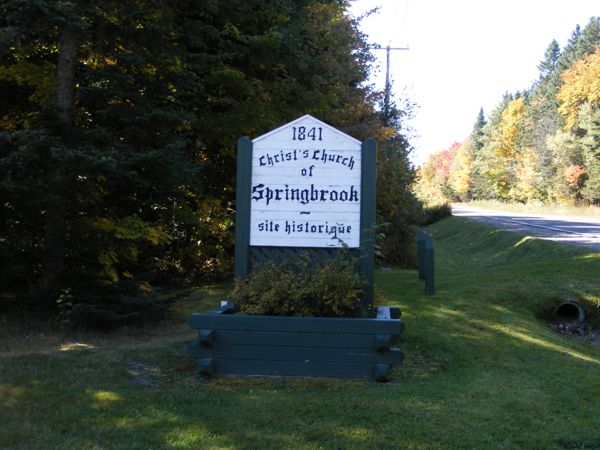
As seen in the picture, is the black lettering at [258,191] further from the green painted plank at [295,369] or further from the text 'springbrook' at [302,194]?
the green painted plank at [295,369]

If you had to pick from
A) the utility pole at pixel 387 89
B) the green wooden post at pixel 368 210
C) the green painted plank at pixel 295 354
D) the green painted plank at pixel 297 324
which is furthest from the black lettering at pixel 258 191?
the utility pole at pixel 387 89

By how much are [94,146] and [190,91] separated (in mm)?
3265

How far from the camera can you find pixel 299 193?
23.2ft

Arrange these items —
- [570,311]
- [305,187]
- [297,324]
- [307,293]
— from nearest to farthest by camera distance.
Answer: [297,324], [307,293], [305,187], [570,311]

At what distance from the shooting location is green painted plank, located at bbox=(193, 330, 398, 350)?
6047mm

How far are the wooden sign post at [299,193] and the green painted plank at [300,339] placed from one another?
1008 millimetres

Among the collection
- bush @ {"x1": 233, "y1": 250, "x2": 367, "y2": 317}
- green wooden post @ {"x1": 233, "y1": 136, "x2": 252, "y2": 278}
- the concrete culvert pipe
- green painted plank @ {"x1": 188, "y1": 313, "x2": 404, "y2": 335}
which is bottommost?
the concrete culvert pipe

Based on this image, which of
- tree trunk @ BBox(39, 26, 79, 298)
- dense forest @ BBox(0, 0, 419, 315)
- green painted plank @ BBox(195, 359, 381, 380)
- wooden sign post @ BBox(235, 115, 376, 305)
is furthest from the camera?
tree trunk @ BBox(39, 26, 79, 298)

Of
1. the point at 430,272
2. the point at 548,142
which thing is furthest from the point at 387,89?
the point at 548,142

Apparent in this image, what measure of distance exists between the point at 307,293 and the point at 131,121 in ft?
16.0

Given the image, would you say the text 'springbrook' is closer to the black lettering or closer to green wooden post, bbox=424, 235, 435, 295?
the black lettering

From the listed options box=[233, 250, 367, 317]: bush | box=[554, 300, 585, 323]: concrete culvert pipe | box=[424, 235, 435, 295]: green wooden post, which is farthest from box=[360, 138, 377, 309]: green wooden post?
box=[554, 300, 585, 323]: concrete culvert pipe

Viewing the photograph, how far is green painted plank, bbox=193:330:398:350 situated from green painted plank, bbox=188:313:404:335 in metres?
0.05

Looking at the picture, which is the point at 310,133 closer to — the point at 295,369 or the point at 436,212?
the point at 295,369
